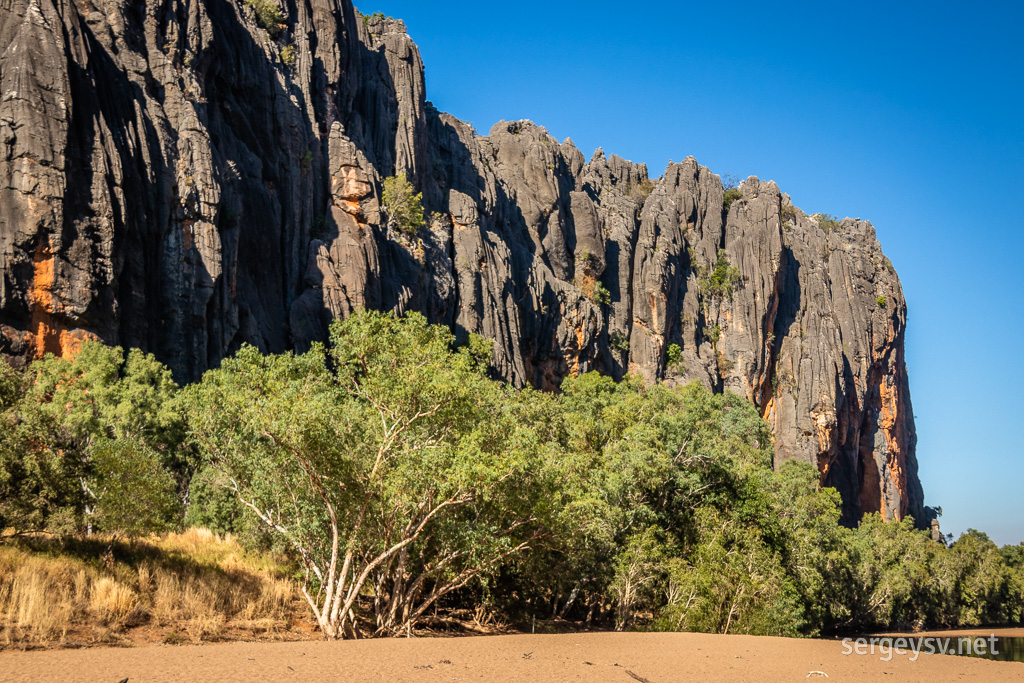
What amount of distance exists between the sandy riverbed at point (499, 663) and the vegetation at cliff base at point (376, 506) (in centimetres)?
219

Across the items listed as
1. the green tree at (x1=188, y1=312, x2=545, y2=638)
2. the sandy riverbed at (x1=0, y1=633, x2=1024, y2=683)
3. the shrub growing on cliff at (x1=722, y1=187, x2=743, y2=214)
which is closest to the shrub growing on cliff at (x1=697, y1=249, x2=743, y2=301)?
the shrub growing on cliff at (x1=722, y1=187, x2=743, y2=214)

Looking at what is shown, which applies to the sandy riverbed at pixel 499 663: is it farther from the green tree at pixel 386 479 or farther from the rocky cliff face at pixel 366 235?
the rocky cliff face at pixel 366 235

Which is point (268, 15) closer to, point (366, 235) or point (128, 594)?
point (366, 235)

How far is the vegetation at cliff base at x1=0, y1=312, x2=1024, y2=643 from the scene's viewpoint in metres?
15.6

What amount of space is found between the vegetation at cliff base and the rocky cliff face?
755 centimetres

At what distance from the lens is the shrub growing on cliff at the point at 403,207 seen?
58156 millimetres

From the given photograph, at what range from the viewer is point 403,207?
58062 mm

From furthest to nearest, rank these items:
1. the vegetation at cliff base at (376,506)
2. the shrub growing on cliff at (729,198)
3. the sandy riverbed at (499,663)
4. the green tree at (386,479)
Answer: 1. the shrub growing on cliff at (729,198)
2. the green tree at (386,479)
3. the vegetation at cliff base at (376,506)
4. the sandy riverbed at (499,663)

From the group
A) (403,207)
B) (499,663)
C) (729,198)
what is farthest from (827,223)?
(499,663)

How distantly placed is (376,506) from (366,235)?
38.5m

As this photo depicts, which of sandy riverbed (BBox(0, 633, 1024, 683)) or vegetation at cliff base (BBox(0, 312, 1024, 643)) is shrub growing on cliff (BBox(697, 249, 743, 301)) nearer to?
vegetation at cliff base (BBox(0, 312, 1024, 643))

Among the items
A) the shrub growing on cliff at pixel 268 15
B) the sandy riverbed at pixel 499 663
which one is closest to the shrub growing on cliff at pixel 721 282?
the shrub growing on cliff at pixel 268 15

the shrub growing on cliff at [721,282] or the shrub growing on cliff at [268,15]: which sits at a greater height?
the shrub growing on cliff at [268,15]

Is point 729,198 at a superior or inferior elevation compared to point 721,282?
superior
